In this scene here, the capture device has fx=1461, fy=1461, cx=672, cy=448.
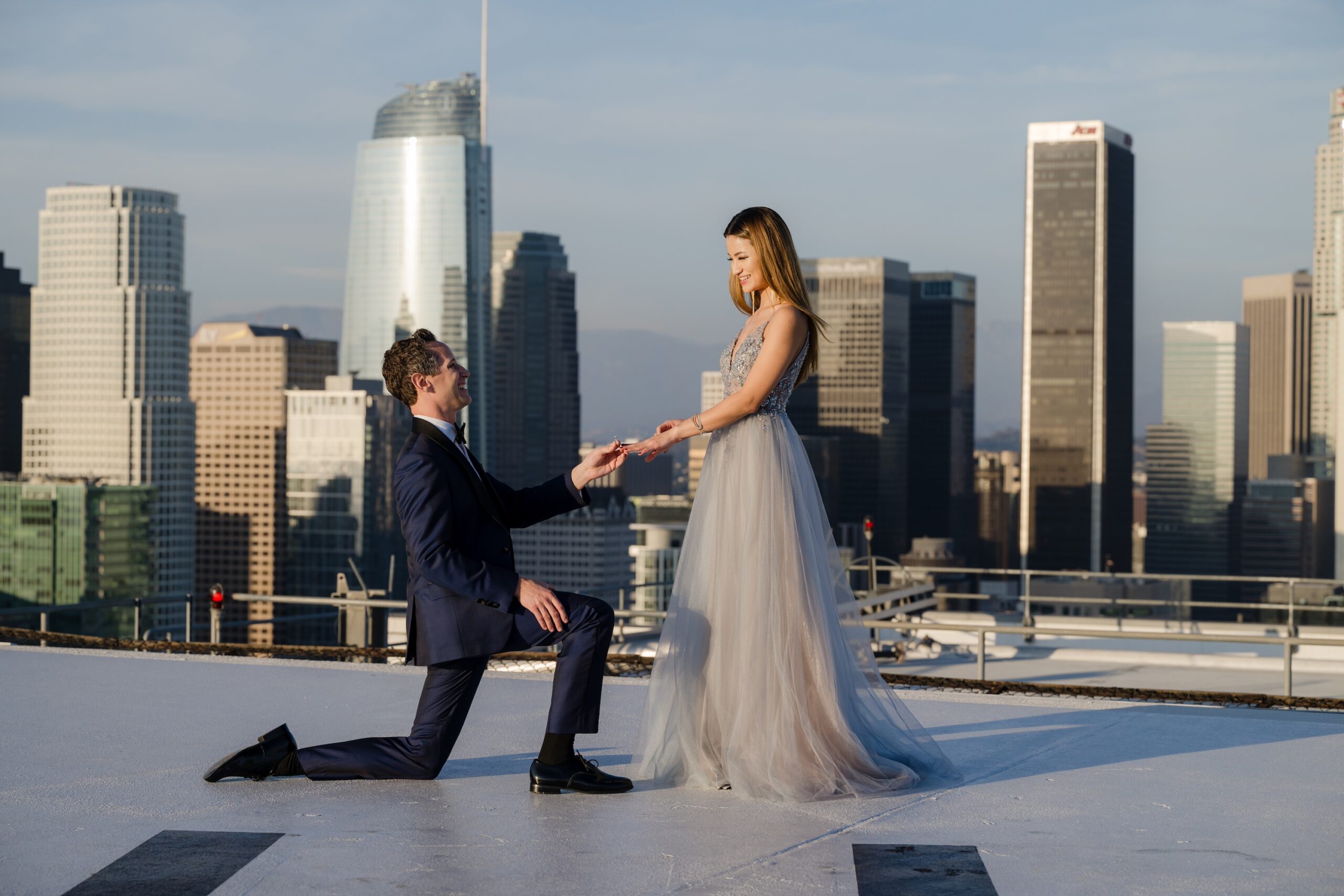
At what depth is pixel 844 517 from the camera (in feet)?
461

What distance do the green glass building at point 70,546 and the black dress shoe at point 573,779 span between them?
330 feet

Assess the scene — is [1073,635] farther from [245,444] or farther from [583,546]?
[245,444]

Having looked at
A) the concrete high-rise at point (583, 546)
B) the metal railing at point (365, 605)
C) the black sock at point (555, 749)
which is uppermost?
the black sock at point (555, 749)

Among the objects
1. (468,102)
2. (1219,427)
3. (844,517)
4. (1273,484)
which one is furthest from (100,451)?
(1219,427)

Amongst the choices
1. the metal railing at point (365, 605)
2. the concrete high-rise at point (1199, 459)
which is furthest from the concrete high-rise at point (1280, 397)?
the metal railing at point (365, 605)

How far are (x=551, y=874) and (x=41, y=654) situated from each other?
16.9ft

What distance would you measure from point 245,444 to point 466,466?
458ft

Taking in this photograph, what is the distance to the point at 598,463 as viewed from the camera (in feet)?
15.2

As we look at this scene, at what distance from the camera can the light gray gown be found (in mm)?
4309

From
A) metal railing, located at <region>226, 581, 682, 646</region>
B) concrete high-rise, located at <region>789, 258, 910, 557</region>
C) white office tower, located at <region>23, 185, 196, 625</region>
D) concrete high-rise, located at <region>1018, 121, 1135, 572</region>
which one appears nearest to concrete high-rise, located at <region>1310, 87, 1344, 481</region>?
concrete high-rise, located at <region>1018, 121, 1135, 572</region>

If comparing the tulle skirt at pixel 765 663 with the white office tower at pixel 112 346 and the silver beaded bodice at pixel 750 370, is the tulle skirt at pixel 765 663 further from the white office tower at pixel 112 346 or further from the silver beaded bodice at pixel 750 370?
the white office tower at pixel 112 346

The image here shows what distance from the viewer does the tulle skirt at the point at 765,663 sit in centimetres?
431

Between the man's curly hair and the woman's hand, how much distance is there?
25.8 inches

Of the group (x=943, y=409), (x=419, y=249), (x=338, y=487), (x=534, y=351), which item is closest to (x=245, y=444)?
(x=338, y=487)
